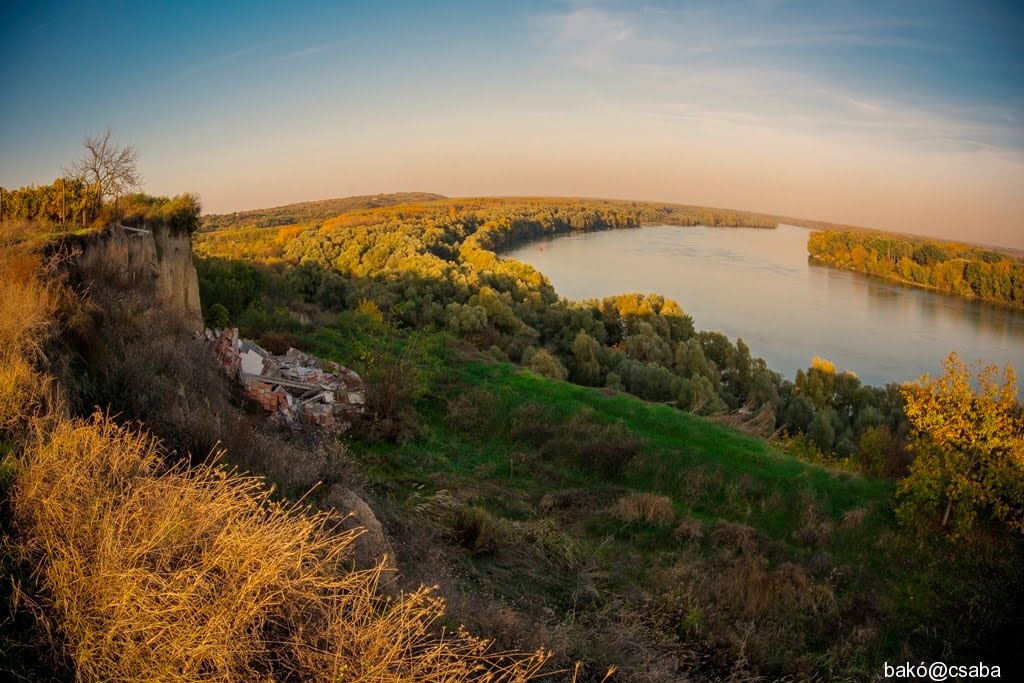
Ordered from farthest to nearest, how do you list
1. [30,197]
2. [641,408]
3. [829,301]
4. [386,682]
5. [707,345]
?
[829,301], [707,345], [641,408], [30,197], [386,682]

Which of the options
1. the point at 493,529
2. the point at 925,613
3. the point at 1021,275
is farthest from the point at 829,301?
the point at 493,529

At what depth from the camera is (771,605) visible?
27.6ft

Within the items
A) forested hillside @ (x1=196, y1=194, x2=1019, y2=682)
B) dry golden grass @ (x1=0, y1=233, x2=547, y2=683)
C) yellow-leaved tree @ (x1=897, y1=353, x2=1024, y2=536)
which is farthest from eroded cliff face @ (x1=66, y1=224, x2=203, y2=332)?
yellow-leaved tree @ (x1=897, y1=353, x2=1024, y2=536)

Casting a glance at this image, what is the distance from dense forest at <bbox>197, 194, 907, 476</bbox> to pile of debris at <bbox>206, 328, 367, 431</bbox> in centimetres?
506

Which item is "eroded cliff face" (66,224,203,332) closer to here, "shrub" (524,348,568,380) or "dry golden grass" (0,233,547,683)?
"dry golden grass" (0,233,547,683)

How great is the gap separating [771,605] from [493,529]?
4.08 metres

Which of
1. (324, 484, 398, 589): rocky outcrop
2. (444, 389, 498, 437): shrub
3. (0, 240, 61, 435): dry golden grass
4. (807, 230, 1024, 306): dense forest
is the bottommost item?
(444, 389, 498, 437): shrub

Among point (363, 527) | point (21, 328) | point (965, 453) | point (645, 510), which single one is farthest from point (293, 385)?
point (965, 453)

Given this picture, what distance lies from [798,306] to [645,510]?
4147 cm

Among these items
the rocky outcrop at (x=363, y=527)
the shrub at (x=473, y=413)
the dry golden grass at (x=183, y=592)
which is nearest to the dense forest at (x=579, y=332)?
the shrub at (x=473, y=413)

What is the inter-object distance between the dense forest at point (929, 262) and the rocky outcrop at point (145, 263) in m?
49.3

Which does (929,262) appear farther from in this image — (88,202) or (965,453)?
(88,202)

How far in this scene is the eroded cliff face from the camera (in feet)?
31.2

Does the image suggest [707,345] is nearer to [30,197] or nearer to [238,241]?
[30,197]
